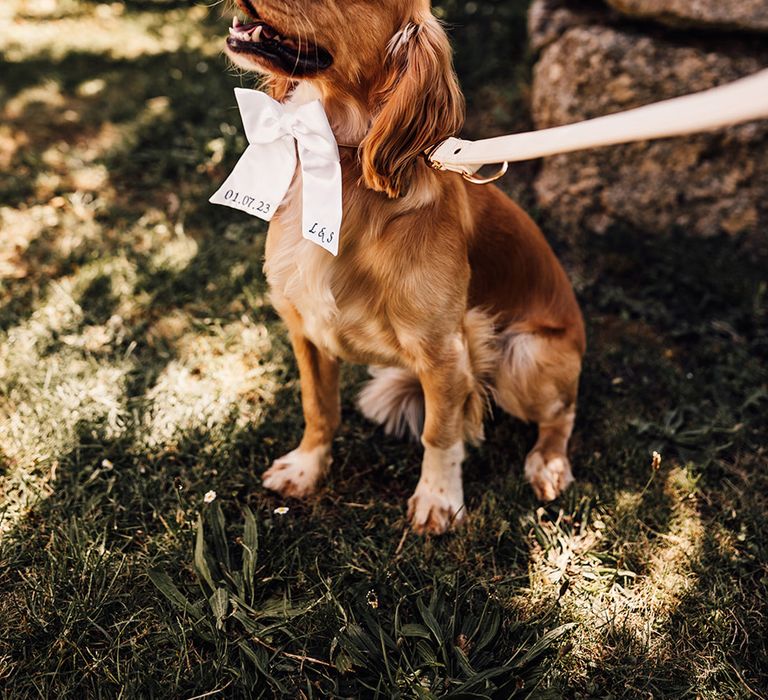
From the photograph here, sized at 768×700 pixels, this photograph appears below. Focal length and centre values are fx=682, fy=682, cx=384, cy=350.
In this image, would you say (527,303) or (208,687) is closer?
(208,687)

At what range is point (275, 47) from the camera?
1744 millimetres

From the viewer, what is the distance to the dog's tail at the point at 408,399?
2531 millimetres

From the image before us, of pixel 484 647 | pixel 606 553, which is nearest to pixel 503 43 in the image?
pixel 606 553

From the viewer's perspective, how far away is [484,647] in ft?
6.64

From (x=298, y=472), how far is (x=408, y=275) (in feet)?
3.16

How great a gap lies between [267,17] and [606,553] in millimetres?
1981

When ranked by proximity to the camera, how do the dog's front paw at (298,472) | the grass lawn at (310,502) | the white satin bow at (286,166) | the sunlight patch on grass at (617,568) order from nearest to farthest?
1. the white satin bow at (286,166)
2. the grass lawn at (310,502)
3. the sunlight patch on grass at (617,568)
4. the dog's front paw at (298,472)

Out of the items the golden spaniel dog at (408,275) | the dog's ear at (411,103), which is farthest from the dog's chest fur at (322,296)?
the dog's ear at (411,103)

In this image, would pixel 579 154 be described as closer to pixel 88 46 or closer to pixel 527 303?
pixel 527 303

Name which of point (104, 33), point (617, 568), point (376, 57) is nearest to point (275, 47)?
point (376, 57)

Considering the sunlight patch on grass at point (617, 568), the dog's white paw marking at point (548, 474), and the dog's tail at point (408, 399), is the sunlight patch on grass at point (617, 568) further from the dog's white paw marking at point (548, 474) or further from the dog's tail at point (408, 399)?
the dog's tail at point (408, 399)

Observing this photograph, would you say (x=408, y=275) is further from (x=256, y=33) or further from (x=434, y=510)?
(x=434, y=510)

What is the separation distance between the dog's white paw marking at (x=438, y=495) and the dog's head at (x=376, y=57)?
1.07 meters

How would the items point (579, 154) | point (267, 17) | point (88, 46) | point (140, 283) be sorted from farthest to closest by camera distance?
point (88, 46)
point (579, 154)
point (140, 283)
point (267, 17)
